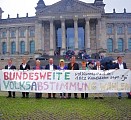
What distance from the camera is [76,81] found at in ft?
47.9

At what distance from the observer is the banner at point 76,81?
1452cm

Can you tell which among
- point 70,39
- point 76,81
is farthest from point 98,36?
point 76,81

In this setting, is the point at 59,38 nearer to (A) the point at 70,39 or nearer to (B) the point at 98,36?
(A) the point at 70,39

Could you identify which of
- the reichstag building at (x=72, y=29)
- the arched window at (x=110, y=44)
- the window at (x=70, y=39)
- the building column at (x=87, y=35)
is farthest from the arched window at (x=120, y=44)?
the window at (x=70, y=39)

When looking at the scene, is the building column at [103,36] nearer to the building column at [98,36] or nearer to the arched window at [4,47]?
the building column at [98,36]

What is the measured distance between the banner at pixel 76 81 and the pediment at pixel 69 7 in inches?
2332

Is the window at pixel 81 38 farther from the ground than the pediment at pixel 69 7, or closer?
closer

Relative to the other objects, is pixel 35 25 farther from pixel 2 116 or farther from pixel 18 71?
pixel 2 116

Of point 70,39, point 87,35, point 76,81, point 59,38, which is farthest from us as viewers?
point 59,38

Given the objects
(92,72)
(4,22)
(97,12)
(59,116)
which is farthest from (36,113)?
(4,22)

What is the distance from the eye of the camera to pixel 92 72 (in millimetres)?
14656

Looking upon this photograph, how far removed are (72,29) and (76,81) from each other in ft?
213

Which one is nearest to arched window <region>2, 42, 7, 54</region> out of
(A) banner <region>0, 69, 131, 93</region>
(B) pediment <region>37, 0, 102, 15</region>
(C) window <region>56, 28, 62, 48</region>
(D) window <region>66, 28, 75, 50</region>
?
(C) window <region>56, 28, 62, 48</region>

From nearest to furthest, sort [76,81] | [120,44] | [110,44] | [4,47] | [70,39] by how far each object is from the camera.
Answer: [76,81]
[70,39]
[110,44]
[120,44]
[4,47]
